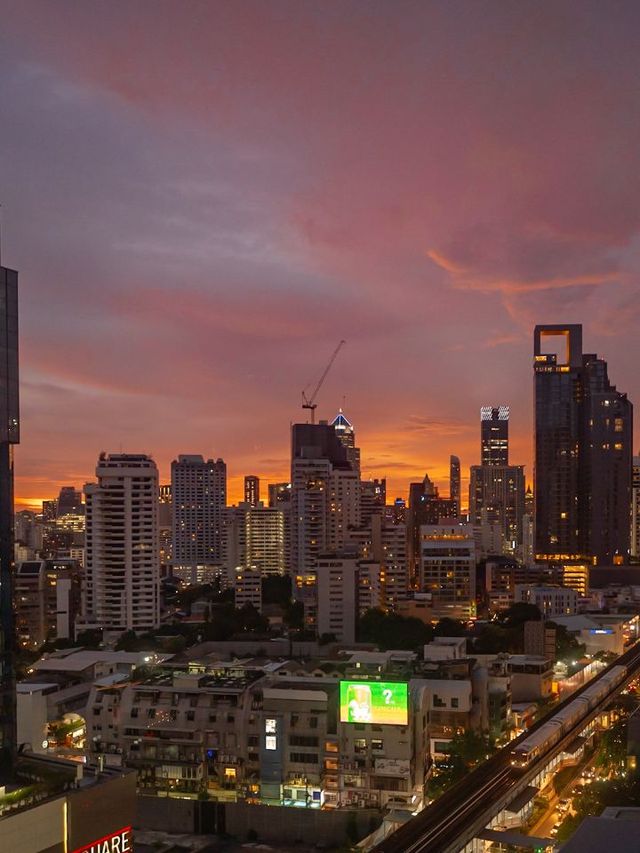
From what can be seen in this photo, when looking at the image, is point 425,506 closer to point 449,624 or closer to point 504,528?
point 504,528

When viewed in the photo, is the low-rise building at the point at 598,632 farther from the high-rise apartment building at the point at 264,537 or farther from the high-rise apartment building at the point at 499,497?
the high-rise apartment building at the point at 499,497

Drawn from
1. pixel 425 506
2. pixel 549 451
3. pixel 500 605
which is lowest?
pixel 500 605

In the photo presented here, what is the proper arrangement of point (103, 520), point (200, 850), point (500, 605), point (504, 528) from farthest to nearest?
point (504, 528), point (500, 605), point (103, 520), point (200, 850)

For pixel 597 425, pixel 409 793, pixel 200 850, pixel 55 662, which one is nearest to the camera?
pixel 200 850

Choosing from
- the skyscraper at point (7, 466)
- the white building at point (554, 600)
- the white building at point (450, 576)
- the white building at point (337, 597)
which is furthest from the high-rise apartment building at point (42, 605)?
the skyscraper at point (7, 466)

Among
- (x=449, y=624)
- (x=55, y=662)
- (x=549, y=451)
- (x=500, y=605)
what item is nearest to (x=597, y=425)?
(x=549, y=451)

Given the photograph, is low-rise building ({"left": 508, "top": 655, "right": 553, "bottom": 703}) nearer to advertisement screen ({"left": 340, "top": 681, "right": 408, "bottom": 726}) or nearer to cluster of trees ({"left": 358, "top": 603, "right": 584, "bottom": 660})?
cluster of trees ({"left": 358, "top": 603, "right": 584, "bottom": 660})

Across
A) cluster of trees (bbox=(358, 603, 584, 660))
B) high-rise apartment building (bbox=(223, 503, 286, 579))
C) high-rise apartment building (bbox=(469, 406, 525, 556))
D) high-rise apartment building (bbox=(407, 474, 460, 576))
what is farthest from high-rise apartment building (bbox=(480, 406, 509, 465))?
cluster of trees (bbox=(358, 603, 584, 660))

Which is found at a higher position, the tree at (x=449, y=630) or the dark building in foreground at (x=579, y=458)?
the dark building in foreground at (x=579, y=458)
